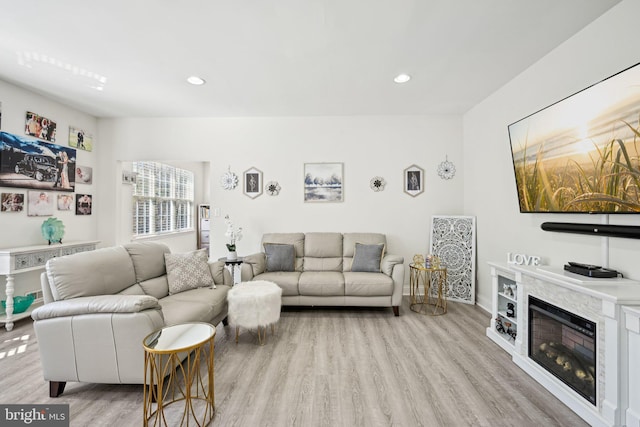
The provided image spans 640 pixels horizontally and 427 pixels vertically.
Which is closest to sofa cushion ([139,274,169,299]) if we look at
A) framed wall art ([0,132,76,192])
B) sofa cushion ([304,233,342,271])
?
sofa cushion ([304,233,342,271])

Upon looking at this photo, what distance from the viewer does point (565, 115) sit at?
2123 mm

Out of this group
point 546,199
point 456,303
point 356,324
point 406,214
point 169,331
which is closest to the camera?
point 169,331

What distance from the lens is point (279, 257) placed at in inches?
146

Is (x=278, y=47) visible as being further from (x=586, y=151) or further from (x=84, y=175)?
(x=84, y=175)

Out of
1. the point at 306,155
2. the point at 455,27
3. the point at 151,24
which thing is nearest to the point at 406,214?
the point at 306,155

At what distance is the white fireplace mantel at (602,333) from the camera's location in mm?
1496

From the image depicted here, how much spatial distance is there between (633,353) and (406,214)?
2.85 meters

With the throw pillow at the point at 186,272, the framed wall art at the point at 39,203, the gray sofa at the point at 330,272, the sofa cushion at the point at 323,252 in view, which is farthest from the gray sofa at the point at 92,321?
the framed wall art at the point at 39,203

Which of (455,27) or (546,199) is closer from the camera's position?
(455,27)

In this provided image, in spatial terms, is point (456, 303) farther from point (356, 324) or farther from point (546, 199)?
point (546, 199)

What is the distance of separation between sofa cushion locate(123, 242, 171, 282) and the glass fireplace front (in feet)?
11.3

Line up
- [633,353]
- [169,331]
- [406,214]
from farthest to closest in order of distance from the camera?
[406,214] → [169,331] → [633,353]

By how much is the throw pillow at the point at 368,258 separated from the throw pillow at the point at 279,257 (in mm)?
872

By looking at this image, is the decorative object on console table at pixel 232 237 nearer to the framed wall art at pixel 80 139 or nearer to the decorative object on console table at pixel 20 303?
the decorative object on console table at pixel 20 303
